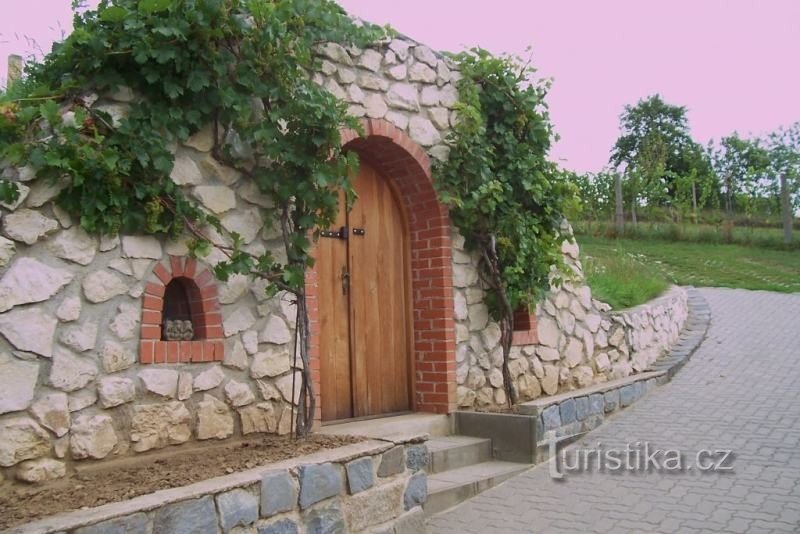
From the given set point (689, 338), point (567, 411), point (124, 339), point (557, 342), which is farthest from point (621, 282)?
point (124, 339)

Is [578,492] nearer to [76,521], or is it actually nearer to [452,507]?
[452,507]

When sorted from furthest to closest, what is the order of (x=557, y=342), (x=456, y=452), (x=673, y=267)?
(x=673, y=267) < (x=557, y=342) < (x=456, y=452)

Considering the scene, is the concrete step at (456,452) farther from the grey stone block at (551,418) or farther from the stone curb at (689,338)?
the stone curb at (689,338)

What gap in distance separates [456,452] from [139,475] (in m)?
2.41

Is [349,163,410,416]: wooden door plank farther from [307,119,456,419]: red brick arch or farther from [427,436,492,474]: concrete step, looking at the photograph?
[427,436,492,474]: concrete step

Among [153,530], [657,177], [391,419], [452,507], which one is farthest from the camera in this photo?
[657,177]

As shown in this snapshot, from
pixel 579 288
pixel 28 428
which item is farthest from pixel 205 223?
pixel 579 288

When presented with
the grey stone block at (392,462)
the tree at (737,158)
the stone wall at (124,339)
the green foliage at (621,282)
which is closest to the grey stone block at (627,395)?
the green foliage at (621,282)

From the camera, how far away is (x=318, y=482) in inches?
137

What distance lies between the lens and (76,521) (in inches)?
102

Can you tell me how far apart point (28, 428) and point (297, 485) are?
1.28 meters

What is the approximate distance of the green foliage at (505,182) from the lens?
5.69 m

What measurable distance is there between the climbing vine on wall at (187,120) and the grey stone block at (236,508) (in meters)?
1.07

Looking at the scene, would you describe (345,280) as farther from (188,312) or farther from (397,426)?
(188,312)
